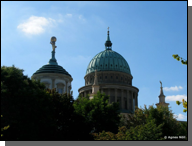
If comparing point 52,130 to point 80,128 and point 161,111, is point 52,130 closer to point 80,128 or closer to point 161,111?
point 80,128

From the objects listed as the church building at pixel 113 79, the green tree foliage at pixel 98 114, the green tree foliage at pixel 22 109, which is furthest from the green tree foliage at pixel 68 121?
the church building at pixel 113 79

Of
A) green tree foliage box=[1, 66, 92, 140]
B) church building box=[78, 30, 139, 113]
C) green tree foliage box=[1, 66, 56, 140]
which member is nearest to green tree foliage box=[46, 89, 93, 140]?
green tree foliage box=[1, 66, 92, 140]

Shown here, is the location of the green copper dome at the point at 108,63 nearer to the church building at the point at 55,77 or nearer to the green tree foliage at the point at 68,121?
the church building at the point at 55,77

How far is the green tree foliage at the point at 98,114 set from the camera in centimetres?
4397

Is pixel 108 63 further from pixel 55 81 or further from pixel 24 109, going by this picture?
pixel 24 109

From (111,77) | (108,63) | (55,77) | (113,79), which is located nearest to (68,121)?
(55,77)

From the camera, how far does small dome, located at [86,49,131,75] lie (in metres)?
100

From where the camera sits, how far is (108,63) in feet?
330

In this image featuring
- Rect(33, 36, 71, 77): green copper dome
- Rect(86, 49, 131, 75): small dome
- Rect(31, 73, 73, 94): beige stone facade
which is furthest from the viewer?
Rect(86, 49, 131, 75): small dome

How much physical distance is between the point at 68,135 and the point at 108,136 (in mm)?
5989

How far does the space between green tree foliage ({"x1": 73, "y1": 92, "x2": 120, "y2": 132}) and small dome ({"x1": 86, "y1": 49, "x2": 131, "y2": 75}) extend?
51.4 meters

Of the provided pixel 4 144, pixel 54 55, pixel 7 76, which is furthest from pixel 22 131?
pixel 54 55

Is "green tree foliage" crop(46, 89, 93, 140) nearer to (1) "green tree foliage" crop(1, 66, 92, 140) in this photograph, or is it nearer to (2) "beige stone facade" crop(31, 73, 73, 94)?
(1) "green tree foliage" crop(1, 66, 92, 140)

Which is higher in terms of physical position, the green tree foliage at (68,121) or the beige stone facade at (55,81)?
the beige stone facade at (55,81)
